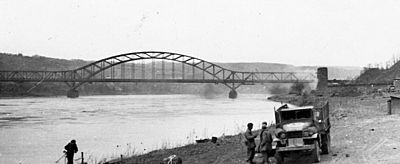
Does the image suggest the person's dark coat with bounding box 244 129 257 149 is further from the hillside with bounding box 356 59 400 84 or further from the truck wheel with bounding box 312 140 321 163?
the hillside with bounding box 356 59 400 84

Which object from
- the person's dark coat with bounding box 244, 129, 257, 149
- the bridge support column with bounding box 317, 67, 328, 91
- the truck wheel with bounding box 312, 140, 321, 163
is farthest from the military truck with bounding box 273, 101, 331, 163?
the bridge support column with bounding box 317, 67, 328, 91

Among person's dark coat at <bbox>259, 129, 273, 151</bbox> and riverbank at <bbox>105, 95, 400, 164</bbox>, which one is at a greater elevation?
person's dark coat at <bbox>259, 129, 273, 151</bbox>

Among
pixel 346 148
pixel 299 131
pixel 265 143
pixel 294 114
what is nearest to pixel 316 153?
pixel 299 131

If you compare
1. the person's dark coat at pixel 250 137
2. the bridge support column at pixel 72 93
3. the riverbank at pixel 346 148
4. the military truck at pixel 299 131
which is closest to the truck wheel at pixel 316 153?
the military truck at pixel 299 131

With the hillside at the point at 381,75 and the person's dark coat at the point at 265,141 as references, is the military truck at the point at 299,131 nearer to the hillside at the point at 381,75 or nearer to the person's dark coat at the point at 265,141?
the person's dark coat at the point at 265,141

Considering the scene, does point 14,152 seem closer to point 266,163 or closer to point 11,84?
point 266,163

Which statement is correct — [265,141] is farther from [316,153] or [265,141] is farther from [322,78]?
[322,78]

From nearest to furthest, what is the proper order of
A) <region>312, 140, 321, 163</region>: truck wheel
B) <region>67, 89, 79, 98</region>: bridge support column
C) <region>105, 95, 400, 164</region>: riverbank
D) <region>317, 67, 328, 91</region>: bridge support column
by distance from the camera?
<region>312, 140, 321, 163</region>: truck wheel
<region>105, 95, 400, 164</region>: riverbank
<region>317, 67, 328, 91</region>: bridge support column
<region>67, 89, 79, 98</region>: bridge support column

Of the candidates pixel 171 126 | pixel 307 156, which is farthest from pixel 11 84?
pixel 307 156
